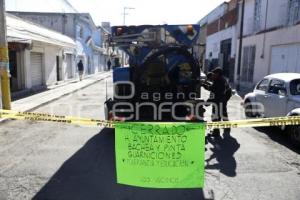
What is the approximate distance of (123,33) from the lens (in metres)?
8.54

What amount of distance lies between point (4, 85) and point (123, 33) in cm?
466

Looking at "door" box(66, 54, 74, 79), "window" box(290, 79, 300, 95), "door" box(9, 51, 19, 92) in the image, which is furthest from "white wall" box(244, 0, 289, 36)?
"door" box(66, 54, 74, 79)

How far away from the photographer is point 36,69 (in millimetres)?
19594

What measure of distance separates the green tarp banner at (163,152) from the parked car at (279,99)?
384 cm

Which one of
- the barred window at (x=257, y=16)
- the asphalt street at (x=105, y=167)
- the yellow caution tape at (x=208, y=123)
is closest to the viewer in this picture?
the asphalt street at (x=105, y=167)

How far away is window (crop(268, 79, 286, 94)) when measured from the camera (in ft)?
26.9

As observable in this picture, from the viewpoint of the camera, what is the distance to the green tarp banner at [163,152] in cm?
429

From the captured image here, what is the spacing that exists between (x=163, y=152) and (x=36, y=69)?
1720 cm

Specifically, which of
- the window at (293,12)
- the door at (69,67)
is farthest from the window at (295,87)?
the door at (69,67)

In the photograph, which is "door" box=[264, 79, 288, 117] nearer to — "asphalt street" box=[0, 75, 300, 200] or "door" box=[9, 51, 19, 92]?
"asphalt street" box=[0, 75, 300, 200]

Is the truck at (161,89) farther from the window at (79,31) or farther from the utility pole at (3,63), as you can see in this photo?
the window at (79,31)

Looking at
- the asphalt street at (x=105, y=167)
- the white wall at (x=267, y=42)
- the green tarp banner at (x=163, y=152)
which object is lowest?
the asphalt street at (x=105, y=167)

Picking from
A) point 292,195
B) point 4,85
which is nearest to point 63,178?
point 292,195

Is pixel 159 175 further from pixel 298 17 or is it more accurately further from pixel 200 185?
pixel 298 17
